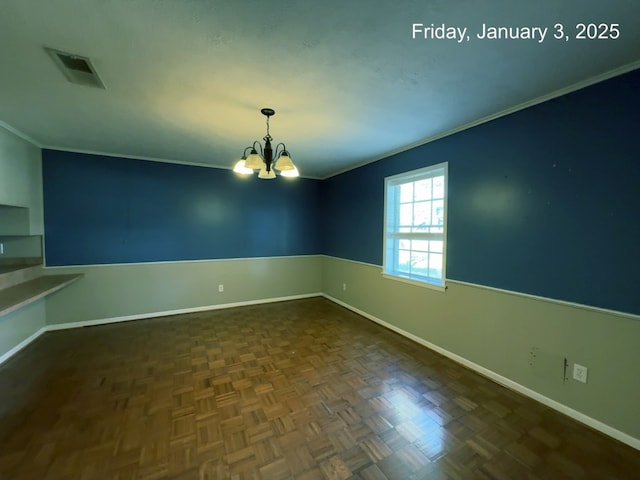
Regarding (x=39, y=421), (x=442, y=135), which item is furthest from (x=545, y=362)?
(x=39, y=421)

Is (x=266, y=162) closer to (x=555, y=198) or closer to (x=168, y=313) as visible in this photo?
(x=555, y=198)

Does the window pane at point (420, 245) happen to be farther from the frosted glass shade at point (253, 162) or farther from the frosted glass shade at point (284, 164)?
the frosted glass shade at point (253, 162)

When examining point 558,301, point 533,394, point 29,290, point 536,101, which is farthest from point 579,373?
point 29,290

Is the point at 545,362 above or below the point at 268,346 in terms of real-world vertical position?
above

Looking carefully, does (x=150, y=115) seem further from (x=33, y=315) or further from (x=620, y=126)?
(x=620, y=126)

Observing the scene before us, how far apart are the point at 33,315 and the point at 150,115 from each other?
2.91 meters

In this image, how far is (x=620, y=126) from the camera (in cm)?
173

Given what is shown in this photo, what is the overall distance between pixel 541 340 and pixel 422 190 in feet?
6.18

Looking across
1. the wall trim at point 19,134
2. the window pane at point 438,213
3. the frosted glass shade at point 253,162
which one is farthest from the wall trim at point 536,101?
the wall trim at point 19,134

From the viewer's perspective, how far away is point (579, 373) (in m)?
1.91

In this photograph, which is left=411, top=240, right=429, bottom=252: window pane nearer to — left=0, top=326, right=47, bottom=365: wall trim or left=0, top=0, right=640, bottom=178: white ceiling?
left=0, top=0, right=640, bottom=178: white ceiling

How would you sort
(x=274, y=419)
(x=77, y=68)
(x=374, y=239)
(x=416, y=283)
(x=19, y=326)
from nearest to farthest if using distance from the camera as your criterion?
1. (x=77, y=68)
2. (x=274, y=419)
3. (x=19, y=326)
4. (x=416, y=283)
5. (x=374, y=239)

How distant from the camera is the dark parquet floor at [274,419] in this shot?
60.0 inches

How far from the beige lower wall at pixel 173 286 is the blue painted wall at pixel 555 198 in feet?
9.87
